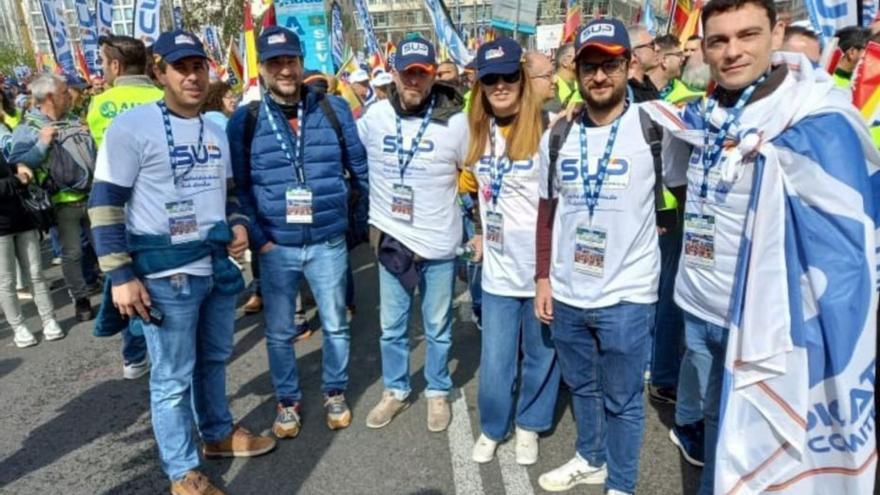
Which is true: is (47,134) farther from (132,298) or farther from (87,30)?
(87,30)

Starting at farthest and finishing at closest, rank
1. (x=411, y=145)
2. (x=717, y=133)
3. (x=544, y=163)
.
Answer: (x=411, y=145) < (x=544, y=163) < (x=717, y=133)

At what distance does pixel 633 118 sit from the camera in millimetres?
2330

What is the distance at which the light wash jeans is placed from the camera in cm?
494

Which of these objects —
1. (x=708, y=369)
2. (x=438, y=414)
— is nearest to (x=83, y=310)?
(x=438, y=414)

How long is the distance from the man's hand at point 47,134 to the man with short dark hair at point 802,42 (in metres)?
5.60

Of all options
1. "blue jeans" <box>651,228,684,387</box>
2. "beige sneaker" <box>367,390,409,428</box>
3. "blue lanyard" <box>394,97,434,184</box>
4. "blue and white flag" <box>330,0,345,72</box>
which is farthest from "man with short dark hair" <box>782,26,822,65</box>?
"blue and white flag" <box>330,0,345,72</box>

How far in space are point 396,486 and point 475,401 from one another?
100 cm

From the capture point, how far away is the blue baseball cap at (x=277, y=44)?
117 inches

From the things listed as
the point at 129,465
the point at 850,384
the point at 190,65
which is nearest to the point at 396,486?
the point at 129,465

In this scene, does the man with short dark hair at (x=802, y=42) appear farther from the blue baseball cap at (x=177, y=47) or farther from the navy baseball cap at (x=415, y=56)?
the blue baseball cap at (x=177, y=47)

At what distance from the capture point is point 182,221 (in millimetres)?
2676

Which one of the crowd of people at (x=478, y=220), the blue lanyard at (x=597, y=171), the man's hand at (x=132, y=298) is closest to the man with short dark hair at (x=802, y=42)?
the crowd of people at (x=478, y=220)

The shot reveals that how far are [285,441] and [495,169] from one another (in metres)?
1.99

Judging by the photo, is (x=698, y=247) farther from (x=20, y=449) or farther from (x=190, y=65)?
(x=20, y=449)
